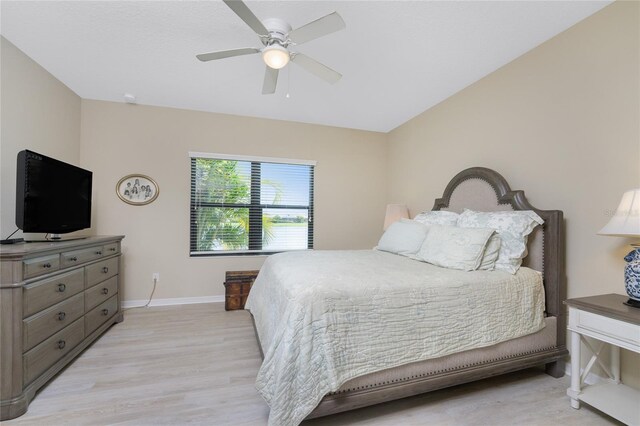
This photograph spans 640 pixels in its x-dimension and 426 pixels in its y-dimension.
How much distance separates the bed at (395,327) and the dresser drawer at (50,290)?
1.41m

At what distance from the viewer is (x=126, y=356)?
2.27m

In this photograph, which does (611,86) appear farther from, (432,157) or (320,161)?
(320,161)

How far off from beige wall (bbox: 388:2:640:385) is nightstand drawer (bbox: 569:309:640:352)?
0.44m

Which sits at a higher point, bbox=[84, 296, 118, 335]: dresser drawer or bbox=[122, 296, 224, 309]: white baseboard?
bbox=[84, 296, 118, 335]: dresser drawer

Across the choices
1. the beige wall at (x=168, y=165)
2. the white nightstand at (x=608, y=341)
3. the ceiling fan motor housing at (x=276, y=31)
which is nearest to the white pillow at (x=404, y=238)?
the white nightstand at (x=608, y=341)

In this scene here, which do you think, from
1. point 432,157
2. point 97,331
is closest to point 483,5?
point 432,157

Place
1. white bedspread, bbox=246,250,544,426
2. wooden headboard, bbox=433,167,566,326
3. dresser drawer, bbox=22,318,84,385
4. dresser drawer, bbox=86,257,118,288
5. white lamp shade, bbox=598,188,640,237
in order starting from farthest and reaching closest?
dresser drawer, bbox=86,257,118,288, wooden headboard, bbox=433,167,566,326, dresser drawer, bbox=22,318,84,385, white lamp shade, bbox=598,188,640,237, white bedspread, bbox=246,250,544,426

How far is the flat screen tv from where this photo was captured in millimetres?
2064

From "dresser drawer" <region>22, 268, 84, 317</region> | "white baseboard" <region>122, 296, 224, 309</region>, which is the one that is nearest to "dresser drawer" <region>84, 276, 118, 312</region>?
"dresser drawer" <region>22, 268, 84, 317</region>

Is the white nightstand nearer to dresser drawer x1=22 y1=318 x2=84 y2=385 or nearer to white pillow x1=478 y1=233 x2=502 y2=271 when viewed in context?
white pillow x1=478 y1=233 x2=502 y2=271

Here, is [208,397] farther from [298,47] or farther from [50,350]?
[298,47]

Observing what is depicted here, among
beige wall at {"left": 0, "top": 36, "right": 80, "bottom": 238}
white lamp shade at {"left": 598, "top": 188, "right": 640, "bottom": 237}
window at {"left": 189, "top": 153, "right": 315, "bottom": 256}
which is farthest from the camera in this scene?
window at {"left": 189, "top": 153, "right": 315, "bottom": 256}

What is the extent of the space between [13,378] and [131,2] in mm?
2426

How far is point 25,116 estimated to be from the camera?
251cm
